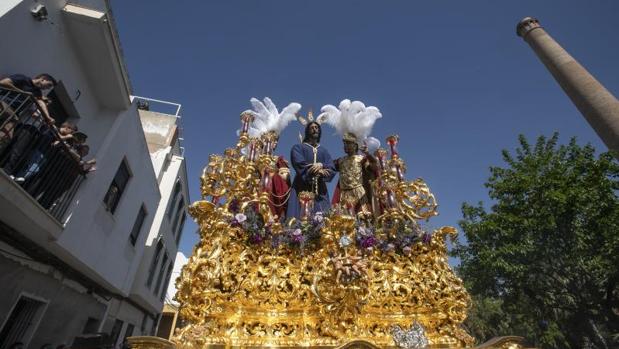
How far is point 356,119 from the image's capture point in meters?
6.42

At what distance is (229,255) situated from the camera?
4.11 metres

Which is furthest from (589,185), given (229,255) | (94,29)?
(94,29)

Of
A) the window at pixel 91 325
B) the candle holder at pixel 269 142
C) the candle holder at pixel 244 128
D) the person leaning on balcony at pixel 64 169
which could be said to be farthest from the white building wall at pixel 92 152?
the candle holder at pixel 269 142

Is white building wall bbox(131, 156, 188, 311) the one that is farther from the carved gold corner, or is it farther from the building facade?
the carved gold corner

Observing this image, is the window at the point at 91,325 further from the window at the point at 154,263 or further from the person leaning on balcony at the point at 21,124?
the person leaning on balcony at the point at 21,124

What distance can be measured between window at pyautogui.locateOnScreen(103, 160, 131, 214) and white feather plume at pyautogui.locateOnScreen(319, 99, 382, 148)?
26.9 feet

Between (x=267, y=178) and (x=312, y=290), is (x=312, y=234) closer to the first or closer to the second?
(x=312, y=290)

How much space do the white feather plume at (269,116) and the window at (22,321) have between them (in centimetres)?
742

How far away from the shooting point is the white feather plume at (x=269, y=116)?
6659 millimetres

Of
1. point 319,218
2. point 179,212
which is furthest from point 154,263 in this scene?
point 319,218

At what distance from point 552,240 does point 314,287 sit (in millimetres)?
13936

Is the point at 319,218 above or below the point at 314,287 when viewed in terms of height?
above

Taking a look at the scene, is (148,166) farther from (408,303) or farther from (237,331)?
(408,303)

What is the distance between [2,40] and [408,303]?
8354 mm
